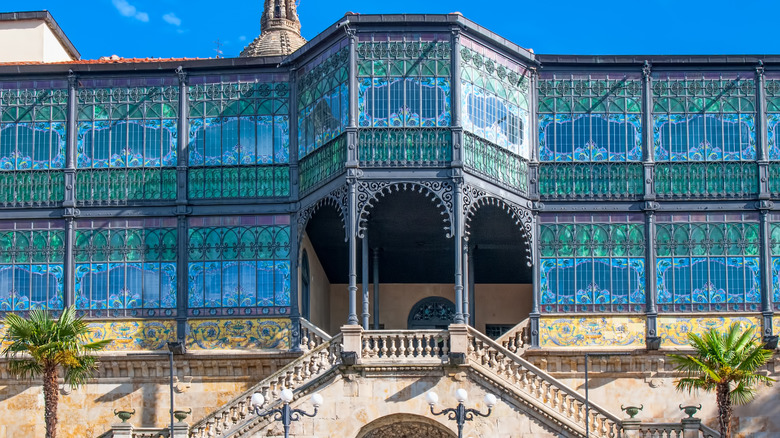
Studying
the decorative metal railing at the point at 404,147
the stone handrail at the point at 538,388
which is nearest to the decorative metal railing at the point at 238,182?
the decorative metal railing at the point at 404,147

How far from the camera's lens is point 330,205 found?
4238cm

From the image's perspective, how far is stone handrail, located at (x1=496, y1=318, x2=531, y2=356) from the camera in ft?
138

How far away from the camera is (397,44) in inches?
1647

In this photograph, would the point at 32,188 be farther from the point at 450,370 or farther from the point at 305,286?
the point at 450,370

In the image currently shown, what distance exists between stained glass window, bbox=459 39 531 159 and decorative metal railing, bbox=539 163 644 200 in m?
0.92

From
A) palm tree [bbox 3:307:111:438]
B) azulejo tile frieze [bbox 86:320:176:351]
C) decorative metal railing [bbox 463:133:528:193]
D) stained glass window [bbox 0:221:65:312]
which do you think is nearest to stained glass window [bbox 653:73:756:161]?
decorative metal railing [bbox 463:133:528:193]

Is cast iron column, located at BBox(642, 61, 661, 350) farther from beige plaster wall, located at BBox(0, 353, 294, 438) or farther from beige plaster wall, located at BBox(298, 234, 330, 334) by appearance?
beige plaster wall, located at BBox(0, 353, 294, 438)

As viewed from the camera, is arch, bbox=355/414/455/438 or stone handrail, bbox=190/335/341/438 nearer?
stone handrail, bbox=190/335/341/438

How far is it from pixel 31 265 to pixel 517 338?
1316 centimetres

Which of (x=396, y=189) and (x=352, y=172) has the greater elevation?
(x=352, y=172)

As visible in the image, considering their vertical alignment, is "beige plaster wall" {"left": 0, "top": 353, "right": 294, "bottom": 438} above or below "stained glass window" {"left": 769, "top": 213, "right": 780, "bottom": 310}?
below

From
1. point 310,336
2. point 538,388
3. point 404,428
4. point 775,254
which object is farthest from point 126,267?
point 775,254

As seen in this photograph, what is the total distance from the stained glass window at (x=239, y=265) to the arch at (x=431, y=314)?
551 centimetres

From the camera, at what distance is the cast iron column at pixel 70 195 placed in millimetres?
42875
